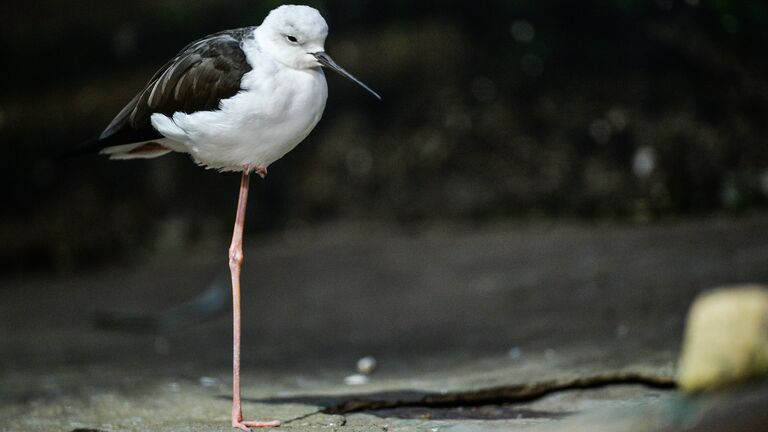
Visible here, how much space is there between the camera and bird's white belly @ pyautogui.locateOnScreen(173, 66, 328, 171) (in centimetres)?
291

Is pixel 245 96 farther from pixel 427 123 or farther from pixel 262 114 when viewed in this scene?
pixel 427 123

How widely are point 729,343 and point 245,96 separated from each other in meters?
1.55

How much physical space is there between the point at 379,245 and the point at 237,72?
123 inches

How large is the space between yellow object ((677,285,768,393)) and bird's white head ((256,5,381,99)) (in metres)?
1.22

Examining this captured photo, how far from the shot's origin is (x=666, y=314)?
4.19 metres

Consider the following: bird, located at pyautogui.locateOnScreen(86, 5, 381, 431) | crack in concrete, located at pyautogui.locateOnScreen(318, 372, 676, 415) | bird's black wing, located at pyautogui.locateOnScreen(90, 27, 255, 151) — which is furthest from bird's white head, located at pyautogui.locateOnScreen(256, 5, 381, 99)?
crack in concrete, located at pyautogui.locateOnScreen(318, 372, 676, 415)

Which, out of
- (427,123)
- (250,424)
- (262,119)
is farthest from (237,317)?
(427,123)

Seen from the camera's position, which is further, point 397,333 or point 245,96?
point 397,333

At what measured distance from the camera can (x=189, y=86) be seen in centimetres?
309

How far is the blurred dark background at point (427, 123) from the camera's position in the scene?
570 cm

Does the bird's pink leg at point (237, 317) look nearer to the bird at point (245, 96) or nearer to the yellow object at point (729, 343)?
the bird at point (245, 96)

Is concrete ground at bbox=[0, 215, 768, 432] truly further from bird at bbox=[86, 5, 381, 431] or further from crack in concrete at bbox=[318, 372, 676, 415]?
bird at bbox=[86, 5, 381, 431]

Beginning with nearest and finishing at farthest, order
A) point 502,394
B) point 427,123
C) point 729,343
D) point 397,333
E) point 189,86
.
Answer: point 729,343
point 189,86
point 502,394
point 397,333
point 427,123

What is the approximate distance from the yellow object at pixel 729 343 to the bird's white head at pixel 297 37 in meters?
1.22
